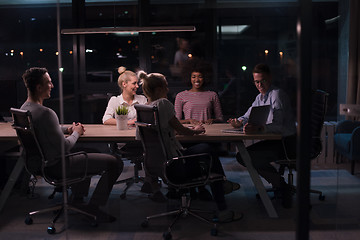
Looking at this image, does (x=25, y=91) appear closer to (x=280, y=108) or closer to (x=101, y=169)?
(x=101, y=169)

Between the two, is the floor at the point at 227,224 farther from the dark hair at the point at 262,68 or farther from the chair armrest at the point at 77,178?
the dark hair at the point at 262,68

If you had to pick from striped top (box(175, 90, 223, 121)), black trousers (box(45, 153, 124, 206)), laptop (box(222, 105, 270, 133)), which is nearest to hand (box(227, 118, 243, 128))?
laptop (box(222, 105, 270, 133))

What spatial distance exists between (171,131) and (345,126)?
1.30 m

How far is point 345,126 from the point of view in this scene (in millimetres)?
3137

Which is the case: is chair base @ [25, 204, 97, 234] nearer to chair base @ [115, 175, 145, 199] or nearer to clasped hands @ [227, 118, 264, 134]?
chair base @ [115, 175, 145, 199]

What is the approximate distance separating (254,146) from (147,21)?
254 cm

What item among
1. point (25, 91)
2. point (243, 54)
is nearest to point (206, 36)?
point (243, 54)

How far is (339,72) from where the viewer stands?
3010 millimetres

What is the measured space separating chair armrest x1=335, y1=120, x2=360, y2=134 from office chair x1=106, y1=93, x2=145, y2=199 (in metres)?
1.53

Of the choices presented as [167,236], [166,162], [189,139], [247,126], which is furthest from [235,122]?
[167,236]

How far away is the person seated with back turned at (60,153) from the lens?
3.31 m

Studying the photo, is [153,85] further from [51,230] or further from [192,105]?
[51,230]

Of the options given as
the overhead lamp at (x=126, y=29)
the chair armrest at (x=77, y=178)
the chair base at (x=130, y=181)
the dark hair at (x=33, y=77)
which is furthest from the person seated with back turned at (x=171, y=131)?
the overhead lamp at (x=126, y=29)

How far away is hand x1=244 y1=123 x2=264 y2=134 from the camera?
11.1ft
